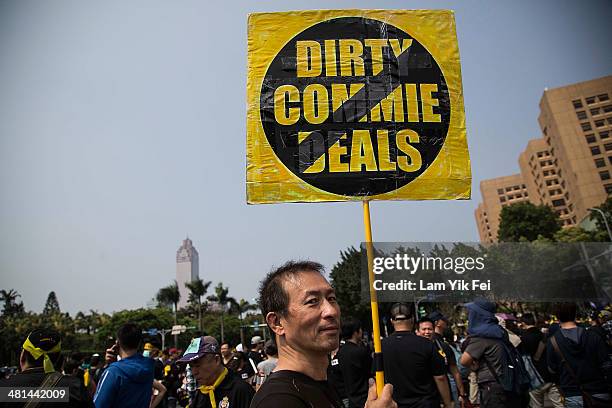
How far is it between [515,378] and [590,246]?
38.0m

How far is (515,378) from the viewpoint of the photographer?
530cm

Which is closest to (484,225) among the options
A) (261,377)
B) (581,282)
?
(581,282)

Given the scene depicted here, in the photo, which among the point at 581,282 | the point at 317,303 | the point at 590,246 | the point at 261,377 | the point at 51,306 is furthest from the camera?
the point at 51,306

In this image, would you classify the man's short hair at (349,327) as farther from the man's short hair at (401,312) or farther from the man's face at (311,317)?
the man's face at (311,317)

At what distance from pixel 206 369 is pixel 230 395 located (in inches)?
15.5

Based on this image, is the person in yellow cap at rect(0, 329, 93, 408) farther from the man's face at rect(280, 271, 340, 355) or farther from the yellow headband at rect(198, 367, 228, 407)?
the man's face at rect(280, 271, 340, 355)

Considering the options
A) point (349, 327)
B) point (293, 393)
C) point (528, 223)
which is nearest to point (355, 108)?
point (293, 393)

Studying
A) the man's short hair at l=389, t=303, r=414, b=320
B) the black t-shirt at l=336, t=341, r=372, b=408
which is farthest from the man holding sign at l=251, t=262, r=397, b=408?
the black t-shirt at l=336, t=341, r=372, b=408

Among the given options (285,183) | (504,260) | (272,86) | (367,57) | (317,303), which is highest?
(504,260)

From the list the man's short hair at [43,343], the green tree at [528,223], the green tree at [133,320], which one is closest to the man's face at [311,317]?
the man's short hair at [43,343]

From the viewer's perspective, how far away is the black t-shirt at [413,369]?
5066 mm

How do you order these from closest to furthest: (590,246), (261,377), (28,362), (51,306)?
(28,362)
(261,377)
(590,246)
(51,306)

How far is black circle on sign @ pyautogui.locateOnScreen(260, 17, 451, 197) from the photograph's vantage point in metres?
4.21

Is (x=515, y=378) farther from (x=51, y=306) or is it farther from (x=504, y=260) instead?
(x=51, y=306)
